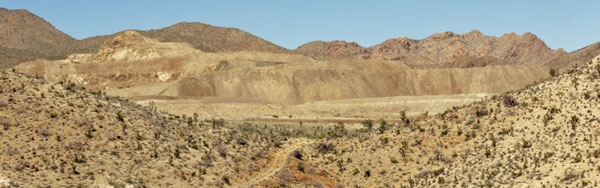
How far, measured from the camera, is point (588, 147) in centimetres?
2872

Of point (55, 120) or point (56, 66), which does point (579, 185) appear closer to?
point (55, 120)

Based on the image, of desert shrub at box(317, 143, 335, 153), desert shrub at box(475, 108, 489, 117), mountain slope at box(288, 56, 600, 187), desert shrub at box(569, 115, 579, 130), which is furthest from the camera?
desert shrub at box(317, 143, 335, 153)

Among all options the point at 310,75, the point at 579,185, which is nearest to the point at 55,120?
the point at 579,185

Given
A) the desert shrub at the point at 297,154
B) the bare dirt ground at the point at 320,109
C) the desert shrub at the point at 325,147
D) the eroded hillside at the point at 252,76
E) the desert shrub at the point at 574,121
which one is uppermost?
the eroded hillside at the point at 252,76

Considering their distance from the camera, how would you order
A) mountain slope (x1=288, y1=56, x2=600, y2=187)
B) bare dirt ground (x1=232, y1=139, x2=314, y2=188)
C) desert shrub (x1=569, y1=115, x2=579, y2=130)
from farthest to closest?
1. bare dirt ground (x1=232, y1=139, x2=314, y2=188)
2. desert shrub (x1=569, y1=115, x2=579, y2=130)
3. mountain slope (x1=288, y1=56, x2=600, y2=187)

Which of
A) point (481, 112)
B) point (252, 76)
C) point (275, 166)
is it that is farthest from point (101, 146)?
point (252, 76)

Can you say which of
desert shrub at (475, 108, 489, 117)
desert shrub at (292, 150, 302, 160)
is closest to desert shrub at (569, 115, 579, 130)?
desert shrub at (475, 108, 489, 117)

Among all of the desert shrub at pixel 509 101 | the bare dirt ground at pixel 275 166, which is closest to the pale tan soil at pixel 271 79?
the bare dirt ground at pixel 275 166

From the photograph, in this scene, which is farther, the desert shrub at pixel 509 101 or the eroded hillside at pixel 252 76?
the eroded hillside at pixel 252 76

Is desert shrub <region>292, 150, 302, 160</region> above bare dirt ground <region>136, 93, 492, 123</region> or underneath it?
underneath

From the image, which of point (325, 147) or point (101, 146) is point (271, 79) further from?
point (101, 146)

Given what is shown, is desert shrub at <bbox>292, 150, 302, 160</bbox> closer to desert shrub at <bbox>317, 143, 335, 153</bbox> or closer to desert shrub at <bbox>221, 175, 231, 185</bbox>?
desert shrub at <bbox>317, 143, 335, 153</bbox>

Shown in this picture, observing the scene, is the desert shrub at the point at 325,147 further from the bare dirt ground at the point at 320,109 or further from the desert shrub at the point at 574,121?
the bare dirt ground at the point at 320,109

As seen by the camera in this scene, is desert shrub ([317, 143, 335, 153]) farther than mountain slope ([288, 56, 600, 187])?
Yes
